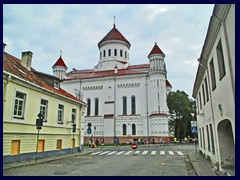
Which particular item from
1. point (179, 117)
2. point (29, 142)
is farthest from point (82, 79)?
point (29, 142)

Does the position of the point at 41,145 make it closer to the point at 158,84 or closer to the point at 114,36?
the point at 158,84

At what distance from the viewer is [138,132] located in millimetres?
43594

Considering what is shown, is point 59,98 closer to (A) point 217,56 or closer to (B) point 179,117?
(A) point 217,56

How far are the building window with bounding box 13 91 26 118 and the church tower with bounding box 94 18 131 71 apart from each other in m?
40.2

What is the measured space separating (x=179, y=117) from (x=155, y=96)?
907 cm

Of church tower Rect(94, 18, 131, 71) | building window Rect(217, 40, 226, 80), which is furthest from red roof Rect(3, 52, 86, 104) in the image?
church tower Rect(94, 18, 131, 71)

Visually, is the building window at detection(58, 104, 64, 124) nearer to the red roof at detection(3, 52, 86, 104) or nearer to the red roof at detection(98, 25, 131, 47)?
the red roof at detection(3, 52, 86, 104)

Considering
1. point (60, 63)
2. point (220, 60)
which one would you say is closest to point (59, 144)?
point (220, 60)

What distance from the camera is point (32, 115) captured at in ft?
49.2

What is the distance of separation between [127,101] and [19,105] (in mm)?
33415

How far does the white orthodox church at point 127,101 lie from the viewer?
4331cm

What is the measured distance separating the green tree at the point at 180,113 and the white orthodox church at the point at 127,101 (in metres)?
6.10

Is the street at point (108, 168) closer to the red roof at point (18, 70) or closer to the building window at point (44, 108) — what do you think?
the building window at point (44, 108)

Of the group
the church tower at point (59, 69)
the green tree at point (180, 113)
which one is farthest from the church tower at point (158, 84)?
the church tower at point (59, 69)
